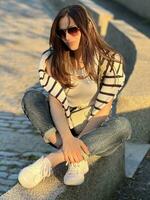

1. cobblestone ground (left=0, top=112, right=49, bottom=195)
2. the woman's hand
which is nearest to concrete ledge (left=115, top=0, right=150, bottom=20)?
cobblestone ground (left=0, top=112, right=49, bottom=195)

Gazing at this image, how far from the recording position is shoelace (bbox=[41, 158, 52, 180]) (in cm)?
356

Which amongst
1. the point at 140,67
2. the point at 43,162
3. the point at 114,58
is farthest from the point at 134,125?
the point at 43,162

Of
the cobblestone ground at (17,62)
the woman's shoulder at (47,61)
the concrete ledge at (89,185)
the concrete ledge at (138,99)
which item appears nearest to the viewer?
the concrete ledge at (89,185)

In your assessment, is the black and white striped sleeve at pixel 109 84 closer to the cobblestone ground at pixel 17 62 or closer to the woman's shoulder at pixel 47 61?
the woman's shoulder at pixel 47 61

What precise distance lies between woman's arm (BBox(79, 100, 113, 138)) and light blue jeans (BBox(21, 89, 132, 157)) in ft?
0.18

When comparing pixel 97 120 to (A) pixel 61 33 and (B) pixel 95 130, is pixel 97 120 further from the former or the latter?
(A) pixel 61 33

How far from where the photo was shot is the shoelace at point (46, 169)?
3562 millimetres

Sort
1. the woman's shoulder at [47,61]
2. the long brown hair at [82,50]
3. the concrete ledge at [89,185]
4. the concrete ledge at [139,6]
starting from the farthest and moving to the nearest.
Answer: the concrete ledge at [139,6] → the woman's shoulder at [47,61] → the long brown hair at [82,50] → the concrete ledge at [89,185]

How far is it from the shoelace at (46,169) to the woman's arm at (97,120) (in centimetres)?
36

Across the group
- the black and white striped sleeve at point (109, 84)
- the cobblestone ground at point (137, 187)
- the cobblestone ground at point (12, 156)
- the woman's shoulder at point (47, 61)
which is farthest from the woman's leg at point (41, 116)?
the cobblestone ground at point (12, 156)

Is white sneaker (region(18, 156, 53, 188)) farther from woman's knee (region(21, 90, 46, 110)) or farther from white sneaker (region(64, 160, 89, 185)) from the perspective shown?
woman's knee (region(21, 90, 46, 110))

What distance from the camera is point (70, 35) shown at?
145 inches

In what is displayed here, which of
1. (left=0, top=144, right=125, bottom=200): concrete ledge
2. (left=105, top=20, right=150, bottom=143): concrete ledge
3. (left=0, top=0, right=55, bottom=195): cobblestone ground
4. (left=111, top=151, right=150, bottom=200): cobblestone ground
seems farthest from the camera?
(left=0, top=0, right=55, bottom=195): cobblestone ground

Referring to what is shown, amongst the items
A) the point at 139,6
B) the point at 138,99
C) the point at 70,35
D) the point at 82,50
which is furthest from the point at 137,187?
the point at 139,6
